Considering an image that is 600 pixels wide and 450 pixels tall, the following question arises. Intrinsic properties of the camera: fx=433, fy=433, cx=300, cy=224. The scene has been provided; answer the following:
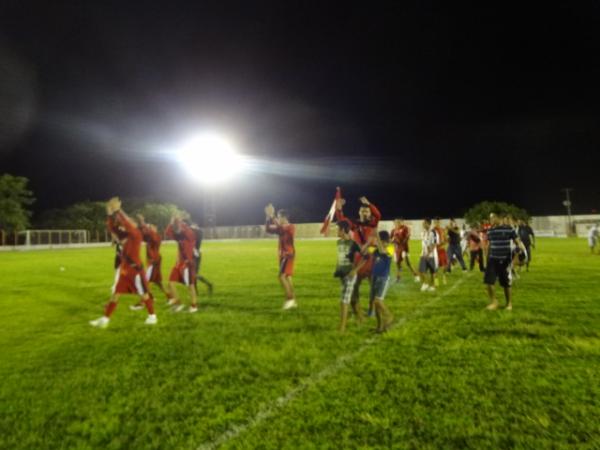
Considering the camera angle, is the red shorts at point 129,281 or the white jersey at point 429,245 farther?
the white jersey at point 429,245

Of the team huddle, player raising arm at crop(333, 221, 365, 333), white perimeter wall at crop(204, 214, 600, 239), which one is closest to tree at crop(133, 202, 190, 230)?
white perimeter wall at crop(204, 214, 600, 239)

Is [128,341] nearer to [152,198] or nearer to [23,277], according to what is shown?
[23,277]

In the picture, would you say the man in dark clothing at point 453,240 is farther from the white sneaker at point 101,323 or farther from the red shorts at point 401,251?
the white sneaker at point 101,323

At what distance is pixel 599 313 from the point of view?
8.66 metres

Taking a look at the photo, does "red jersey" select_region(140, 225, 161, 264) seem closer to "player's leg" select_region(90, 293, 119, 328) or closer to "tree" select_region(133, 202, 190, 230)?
"player's leg" select_region(90, 293, 119, 328)

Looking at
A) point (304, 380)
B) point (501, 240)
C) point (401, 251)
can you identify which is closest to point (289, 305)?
point (501, 240)

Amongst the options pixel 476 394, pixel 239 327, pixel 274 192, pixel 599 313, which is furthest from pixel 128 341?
pixel 274 192

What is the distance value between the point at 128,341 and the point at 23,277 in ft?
49.6

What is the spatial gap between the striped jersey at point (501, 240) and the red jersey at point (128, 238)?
7.17 metres

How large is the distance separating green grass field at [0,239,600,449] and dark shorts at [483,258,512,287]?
704mm

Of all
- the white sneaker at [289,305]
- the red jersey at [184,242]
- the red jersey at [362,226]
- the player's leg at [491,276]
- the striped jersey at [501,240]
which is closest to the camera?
the red jersey at [362,226]

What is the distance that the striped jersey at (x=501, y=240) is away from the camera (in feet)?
29.7

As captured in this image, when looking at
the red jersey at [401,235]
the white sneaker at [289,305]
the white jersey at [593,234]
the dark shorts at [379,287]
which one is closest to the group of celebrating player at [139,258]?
the white sneaker at [289,305]

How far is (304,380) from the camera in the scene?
4934 millimetres
